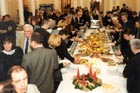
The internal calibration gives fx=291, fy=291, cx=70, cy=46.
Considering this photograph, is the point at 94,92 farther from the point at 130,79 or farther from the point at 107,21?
the point at 107,21

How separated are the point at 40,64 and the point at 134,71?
130cm

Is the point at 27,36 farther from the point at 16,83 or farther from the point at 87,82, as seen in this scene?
the point at 16,83

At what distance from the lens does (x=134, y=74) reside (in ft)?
13.0

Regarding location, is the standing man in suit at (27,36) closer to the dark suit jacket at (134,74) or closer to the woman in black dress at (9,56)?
the woman in black dress at (9,56)

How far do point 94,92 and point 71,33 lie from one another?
166 inches

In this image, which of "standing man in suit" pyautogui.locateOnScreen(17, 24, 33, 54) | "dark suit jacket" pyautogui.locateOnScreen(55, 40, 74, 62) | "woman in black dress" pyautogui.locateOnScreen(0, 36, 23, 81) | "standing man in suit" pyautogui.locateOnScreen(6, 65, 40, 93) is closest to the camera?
"standing man in suit" pyautogui.locateOnScreen(6, 65, 40, 93)

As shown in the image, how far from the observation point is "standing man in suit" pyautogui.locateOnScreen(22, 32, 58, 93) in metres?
3.97

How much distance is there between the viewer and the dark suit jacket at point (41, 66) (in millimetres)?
3967

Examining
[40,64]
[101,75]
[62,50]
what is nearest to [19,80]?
[40,64]

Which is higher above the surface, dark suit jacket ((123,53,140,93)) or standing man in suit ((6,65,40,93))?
standing man in suit ((6,65,40,93))

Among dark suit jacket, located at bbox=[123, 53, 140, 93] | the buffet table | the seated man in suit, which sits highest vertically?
the seated man in suit

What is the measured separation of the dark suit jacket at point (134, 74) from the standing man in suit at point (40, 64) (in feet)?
3.61

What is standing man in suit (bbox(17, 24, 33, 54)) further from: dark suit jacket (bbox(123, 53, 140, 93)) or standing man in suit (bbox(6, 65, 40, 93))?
standing man in suit (bbox(6, 65, 40, 93))

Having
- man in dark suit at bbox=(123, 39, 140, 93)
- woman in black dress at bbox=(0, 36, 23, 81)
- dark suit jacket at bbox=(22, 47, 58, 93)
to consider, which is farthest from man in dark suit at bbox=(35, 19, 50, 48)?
man in dark suit at bbox=(123, 39, 140, 93)
